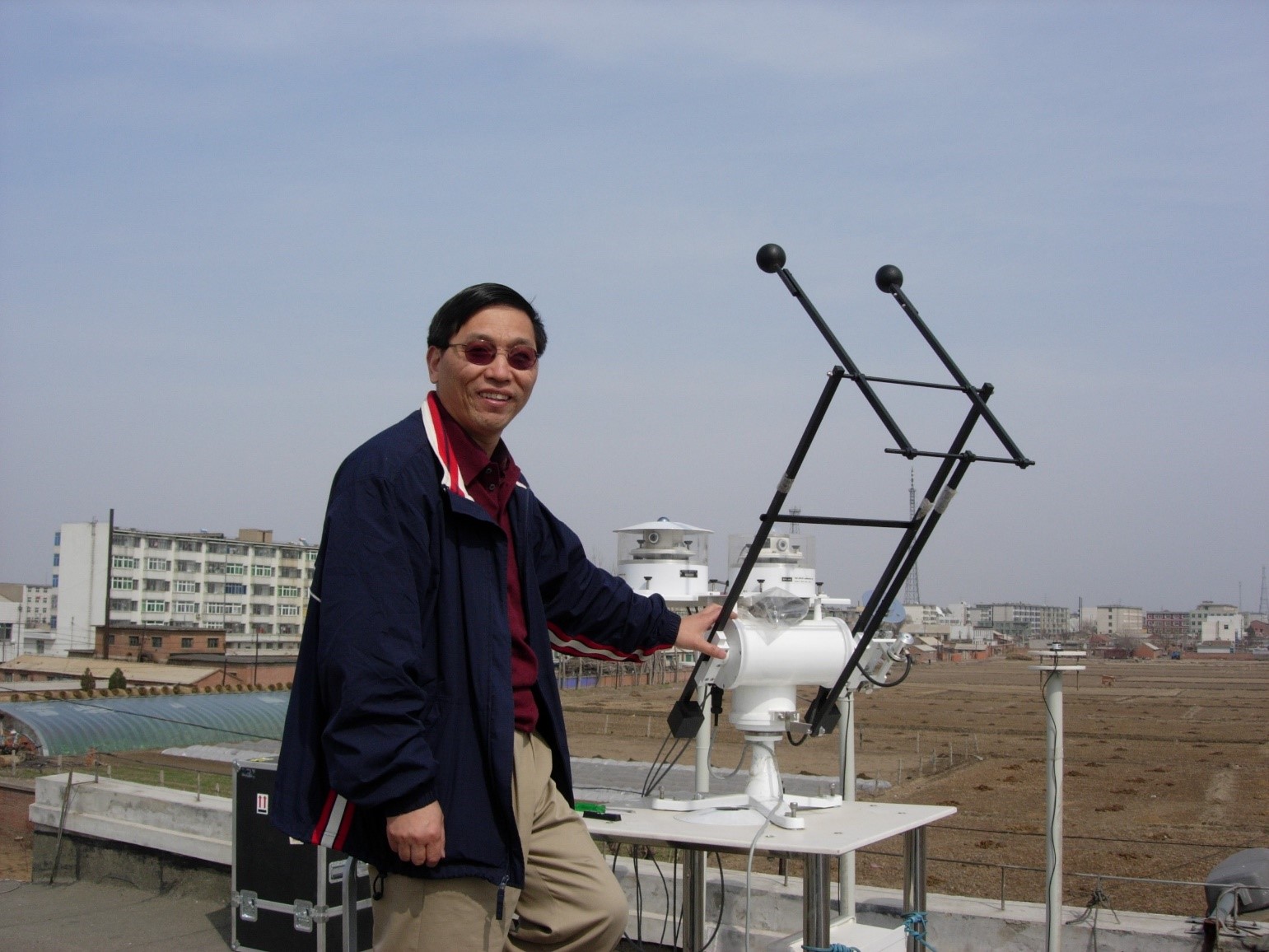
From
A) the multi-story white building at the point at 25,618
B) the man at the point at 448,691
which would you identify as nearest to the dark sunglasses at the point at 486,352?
the man at the point at 448,691

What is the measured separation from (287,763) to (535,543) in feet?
2.94

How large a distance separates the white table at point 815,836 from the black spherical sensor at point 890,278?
165 cm

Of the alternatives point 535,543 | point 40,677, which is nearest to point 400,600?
point 535,543

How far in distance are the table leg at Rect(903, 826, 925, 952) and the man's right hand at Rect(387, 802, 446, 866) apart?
71.2 inches

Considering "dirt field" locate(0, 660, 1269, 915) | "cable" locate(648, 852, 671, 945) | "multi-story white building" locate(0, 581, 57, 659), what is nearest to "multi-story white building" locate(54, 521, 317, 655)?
"multi-story white building" locate(0, 581, 57, 659)

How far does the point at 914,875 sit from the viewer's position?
12.2ft

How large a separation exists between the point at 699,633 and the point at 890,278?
1303 mm

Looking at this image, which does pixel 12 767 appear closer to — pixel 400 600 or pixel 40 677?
pixel 400 600

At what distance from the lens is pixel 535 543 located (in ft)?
10.1

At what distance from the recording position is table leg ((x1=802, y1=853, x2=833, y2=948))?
3283 millimetres

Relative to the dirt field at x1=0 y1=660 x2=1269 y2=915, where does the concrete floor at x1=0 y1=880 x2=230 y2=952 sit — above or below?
above

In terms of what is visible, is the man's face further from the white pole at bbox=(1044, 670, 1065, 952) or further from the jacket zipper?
the white pole at bbox=(1044, 670, 1065, 952)

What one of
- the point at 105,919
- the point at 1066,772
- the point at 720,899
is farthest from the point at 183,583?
the point at 720,899

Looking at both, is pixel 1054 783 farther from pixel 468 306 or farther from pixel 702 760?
pixel 468 306
